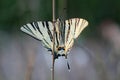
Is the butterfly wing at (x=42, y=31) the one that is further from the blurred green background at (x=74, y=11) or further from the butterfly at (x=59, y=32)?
the blurred green background at (x=74, y=11)

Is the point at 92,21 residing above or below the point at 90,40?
above

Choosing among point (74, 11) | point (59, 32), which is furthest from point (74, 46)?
point (74, 11)

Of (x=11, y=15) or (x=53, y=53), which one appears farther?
(x=11, y=15)

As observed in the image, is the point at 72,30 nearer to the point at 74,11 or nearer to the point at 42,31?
the point at 42,31

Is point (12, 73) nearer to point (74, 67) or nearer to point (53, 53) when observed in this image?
point (74, 67)

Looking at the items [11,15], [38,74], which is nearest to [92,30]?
[11,15]

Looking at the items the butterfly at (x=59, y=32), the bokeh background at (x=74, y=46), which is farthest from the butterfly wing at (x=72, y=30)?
the bokeh background at (x=74, y=46)
